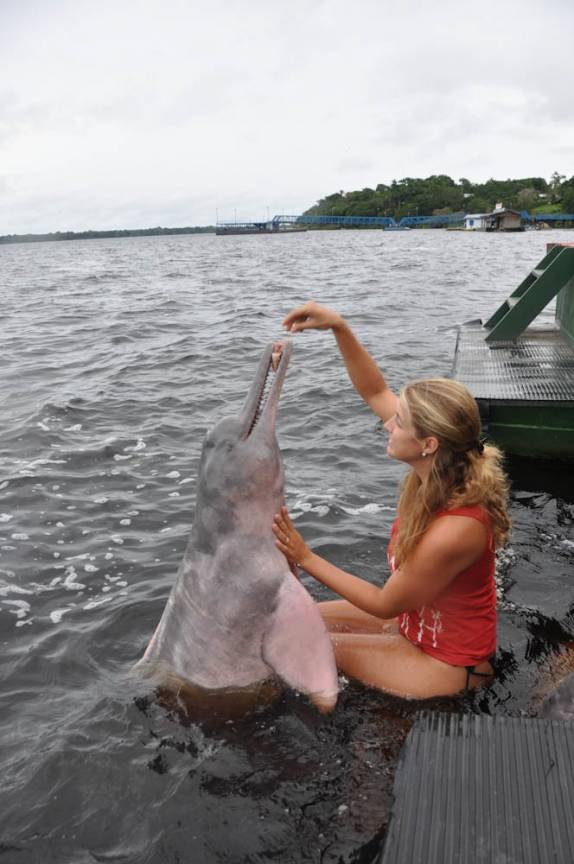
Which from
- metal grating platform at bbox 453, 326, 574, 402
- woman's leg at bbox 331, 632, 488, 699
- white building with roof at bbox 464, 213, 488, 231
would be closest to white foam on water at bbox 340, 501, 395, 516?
metal grating platform at bbox 453, 326, 574, 402

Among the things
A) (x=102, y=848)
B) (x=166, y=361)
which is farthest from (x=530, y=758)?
(x=166, y=361)

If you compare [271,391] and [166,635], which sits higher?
[271,391]

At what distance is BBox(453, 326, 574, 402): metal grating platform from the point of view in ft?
27.6

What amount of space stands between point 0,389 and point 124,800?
406 inches

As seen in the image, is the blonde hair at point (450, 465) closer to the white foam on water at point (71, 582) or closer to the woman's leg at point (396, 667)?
the woman's leg at point (396, 667)

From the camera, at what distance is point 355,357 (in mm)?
5023

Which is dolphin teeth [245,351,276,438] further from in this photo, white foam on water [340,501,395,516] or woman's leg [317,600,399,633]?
white foam on water [340,501,395,516]

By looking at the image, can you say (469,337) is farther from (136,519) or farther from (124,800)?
(124,800)

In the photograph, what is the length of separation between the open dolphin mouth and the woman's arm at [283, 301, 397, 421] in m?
0.35

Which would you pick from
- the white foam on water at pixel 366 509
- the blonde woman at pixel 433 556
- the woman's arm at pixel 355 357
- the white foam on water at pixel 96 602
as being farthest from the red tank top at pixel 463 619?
the white foam on water at pixel 366 509

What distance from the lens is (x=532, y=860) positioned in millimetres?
2381

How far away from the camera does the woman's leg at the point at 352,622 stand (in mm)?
4883

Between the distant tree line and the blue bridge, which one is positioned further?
the distant tree line

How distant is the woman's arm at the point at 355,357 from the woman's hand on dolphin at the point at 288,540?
3.82ft
